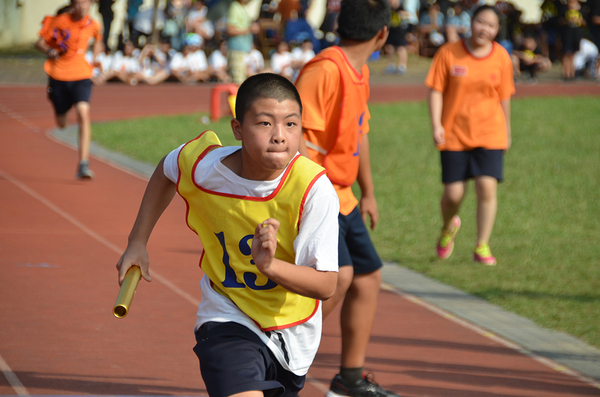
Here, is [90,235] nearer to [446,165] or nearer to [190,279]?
[190,279]

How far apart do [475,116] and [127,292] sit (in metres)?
4.37

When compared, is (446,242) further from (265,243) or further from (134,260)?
(265,243)

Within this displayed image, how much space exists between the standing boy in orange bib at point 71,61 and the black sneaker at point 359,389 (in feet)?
19.1

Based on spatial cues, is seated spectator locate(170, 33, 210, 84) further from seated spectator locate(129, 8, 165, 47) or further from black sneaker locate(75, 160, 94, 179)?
black sneaker locate(75, 160, 94, 179)

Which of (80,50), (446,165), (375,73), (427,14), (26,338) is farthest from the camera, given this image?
(427,14)

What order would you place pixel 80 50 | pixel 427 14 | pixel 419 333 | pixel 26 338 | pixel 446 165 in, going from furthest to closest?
1. pixel 427 14
2. pixel 80 50
3. pixel 446 165
4. pixel 419 333
5. pixel 26 338

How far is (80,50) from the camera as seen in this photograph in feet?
29.3

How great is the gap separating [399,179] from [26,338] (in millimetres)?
5964

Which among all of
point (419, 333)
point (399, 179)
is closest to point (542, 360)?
point (419, 333)

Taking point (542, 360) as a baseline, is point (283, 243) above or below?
above

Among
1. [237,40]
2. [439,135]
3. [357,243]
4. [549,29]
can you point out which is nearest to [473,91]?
[439,135]

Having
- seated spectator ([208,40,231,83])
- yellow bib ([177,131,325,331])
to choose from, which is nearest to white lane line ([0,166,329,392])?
yellow bib ([177,131,325,331])

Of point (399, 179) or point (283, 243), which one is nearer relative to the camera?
point (283, 243)

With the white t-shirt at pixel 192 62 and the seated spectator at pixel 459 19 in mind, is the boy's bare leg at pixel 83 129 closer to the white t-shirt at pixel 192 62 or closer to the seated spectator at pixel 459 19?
the white t-shirt at pixel 192 62
